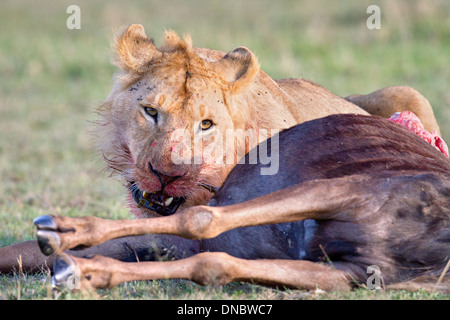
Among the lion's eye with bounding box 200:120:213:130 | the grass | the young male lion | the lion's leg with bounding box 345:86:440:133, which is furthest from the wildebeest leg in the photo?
the lion's leg with bounding box 345:86:440:133

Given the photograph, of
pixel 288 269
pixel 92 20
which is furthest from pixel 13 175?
pixel 92 20

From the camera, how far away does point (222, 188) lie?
3.80 meters

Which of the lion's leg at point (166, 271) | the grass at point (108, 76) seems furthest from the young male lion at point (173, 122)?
the lion's leg at point (166, 271)

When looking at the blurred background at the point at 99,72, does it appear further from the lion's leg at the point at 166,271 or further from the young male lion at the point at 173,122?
the lion's leg at the point at 166,271

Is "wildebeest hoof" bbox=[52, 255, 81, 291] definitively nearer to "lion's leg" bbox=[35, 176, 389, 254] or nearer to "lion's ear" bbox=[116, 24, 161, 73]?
"lion's leg" bbox=[35, 176, 389, 254]

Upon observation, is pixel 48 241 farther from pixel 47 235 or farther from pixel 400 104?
pixel 400 104

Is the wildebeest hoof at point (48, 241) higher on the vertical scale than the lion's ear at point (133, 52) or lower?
lower

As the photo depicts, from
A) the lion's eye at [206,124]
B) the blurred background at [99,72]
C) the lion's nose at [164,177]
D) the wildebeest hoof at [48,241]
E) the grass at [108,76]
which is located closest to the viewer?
the wildebeest hoof at [48,241]

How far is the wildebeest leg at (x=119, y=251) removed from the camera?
3686 mm

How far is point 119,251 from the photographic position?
12.1ft

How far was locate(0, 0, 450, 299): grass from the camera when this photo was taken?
4793 millimetres

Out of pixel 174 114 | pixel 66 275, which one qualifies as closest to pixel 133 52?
pixel 174 114

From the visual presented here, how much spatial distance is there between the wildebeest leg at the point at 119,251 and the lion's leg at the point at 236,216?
65cm

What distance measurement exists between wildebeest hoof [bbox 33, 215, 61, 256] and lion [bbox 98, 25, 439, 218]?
69 centimetres
